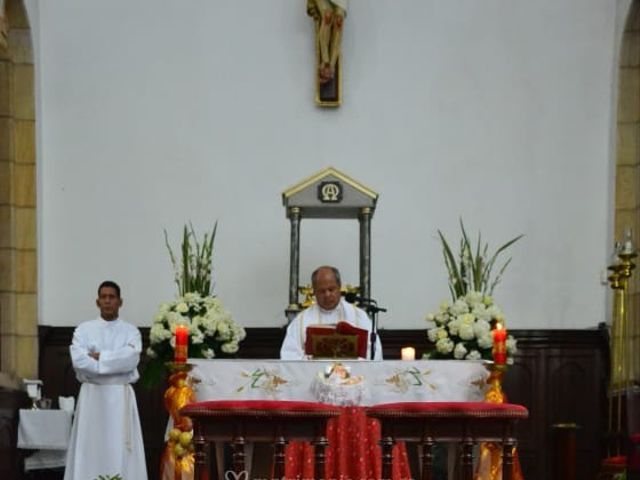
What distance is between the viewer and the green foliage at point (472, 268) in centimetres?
1144

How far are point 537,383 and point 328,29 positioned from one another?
3.52 metres

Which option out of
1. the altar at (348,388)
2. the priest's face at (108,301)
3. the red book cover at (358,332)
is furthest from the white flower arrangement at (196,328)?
the red book cover at (358,332)

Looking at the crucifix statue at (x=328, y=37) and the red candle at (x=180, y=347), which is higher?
the crucifix statue at (x=328, y=37)

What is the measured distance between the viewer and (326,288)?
10648mm

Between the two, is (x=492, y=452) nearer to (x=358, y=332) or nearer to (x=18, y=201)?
(x=358, y=332)

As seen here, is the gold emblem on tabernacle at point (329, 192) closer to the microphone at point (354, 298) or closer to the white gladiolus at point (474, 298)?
the microphone at point (354, 298)

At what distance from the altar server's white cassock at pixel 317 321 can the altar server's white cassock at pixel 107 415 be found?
4.45ft

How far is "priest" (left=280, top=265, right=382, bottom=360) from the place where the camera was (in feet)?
35.0

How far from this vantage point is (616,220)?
1323 cm

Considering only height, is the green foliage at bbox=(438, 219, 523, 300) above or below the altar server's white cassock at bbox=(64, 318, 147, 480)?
above

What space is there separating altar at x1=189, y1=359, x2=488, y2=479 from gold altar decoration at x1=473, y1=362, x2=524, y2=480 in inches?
4.5

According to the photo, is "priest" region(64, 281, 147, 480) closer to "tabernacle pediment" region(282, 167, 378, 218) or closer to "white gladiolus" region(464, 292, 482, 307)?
"tabernacle pediment" region(282, 167, 378, 218)

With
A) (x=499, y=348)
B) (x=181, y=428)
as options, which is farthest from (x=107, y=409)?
(x=499, y=348)

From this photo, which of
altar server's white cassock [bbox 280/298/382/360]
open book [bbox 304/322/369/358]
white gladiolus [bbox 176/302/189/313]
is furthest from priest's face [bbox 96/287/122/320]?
open book [bbox 304/322/369/358]
